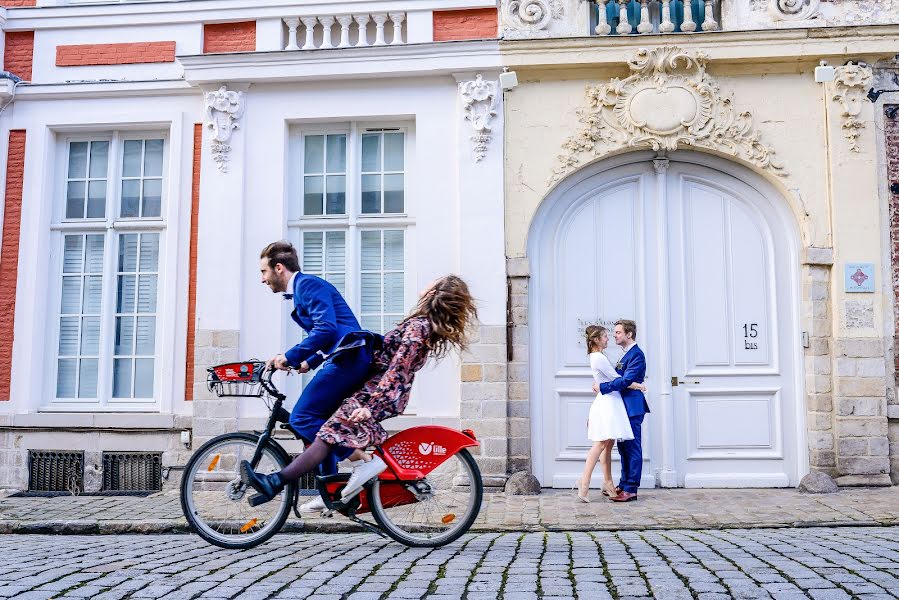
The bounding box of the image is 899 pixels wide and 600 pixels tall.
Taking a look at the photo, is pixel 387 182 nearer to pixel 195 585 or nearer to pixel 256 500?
pixel 256 500

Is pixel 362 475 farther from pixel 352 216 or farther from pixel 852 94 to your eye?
pixel 852 94

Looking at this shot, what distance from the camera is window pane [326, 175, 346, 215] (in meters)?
8.95

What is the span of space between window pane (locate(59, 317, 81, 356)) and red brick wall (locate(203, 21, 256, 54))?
9.89 ft

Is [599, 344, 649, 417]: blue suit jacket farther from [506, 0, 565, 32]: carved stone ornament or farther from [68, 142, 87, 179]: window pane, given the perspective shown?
[68, 142, 87, 179]: window pane

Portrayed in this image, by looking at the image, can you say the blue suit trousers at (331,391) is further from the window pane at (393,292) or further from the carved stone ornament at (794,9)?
the carved stone ornament at (794,9)

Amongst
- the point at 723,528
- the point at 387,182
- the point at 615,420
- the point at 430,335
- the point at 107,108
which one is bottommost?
the point at 723,528

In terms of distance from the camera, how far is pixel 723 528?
6.40 m

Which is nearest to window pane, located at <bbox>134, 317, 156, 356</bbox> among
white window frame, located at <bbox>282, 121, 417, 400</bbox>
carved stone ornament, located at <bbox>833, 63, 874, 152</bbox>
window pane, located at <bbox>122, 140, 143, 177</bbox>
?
white window frame, located at <bbox>282, 121, 417, 400</bbox>

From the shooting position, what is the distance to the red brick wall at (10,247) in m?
8.95

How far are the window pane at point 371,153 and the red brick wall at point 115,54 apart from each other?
2.09 meters

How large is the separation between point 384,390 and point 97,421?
484 cm

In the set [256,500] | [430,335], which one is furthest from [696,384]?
[256,500]

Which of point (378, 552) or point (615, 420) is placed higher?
point (615, 420)

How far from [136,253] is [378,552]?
5.33m
